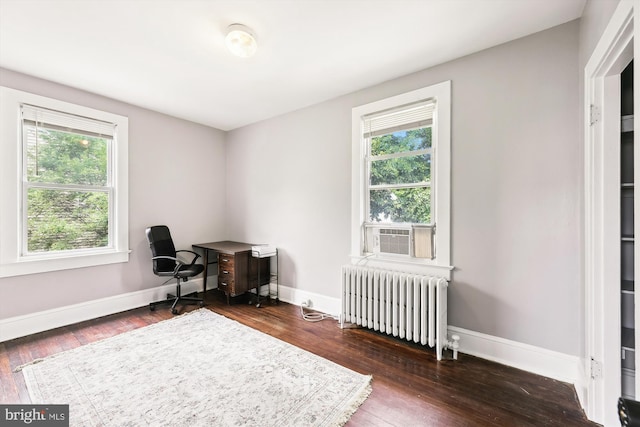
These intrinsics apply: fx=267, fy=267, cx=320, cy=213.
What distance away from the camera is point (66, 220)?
3.07m

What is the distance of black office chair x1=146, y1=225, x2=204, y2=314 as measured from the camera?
341cm

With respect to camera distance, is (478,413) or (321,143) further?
(321,143)

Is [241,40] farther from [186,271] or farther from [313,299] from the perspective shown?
[313,299]

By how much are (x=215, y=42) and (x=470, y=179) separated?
2.50 m

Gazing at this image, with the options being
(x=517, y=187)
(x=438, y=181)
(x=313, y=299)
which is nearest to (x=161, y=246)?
(x=313, y=299)

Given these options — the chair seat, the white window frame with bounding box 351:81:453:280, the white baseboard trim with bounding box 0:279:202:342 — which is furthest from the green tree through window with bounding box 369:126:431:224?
the white baseboard trim with bounding box 0:279:202:342

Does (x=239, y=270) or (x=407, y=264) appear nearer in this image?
(x=407, y=264)

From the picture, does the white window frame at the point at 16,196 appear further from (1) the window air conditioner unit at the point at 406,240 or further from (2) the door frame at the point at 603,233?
(2) the door frame at the point at 603,233

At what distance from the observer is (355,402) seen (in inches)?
70.1

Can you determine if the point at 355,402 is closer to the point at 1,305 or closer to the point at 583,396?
the point at 583,396

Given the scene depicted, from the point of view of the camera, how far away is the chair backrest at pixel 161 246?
3469mm

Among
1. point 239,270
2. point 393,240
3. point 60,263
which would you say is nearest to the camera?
point 393,240

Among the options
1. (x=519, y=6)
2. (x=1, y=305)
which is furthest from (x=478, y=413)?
(x=1, y=305)

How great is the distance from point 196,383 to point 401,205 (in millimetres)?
2416
